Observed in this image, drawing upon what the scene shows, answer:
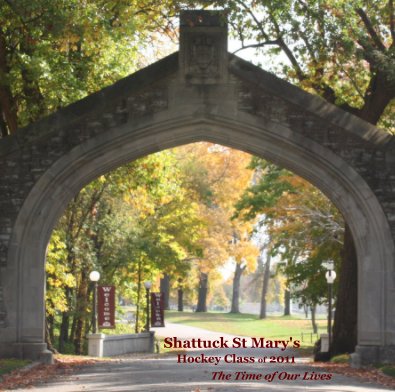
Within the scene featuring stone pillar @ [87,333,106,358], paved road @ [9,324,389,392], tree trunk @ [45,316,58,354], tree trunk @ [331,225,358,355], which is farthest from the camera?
stone pillar @ [87,333,106,358]

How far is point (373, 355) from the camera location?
1717 cm

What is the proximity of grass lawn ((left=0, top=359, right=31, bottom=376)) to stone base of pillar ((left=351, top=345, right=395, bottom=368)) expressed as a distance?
5.40 m

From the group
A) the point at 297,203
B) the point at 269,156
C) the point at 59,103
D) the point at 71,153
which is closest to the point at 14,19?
the point at 59,103

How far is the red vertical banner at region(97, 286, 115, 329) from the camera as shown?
2594cm

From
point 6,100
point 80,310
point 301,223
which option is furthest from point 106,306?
point 6,100

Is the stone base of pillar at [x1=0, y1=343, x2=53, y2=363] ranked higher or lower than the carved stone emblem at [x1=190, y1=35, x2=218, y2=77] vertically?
lower

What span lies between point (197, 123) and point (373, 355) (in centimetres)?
493

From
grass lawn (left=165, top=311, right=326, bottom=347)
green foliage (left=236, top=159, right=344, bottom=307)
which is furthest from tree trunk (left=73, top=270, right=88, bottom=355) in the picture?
grass lawn (left=165, top=311, right=326, bottom=347)

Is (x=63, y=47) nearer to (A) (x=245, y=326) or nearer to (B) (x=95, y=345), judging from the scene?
(B) (x=95, y=345)

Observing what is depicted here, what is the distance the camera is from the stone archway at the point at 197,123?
1739cm

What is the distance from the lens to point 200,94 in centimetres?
1778

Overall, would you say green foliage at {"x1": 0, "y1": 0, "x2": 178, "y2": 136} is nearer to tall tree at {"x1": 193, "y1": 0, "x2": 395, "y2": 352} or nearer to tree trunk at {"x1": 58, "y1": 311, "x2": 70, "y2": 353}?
tall tree at {"x1": 193, "y1": 0, "x2": 395, "y2": 352}

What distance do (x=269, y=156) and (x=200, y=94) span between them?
63.7 inches

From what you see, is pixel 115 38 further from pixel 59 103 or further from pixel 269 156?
pixel 269 156
